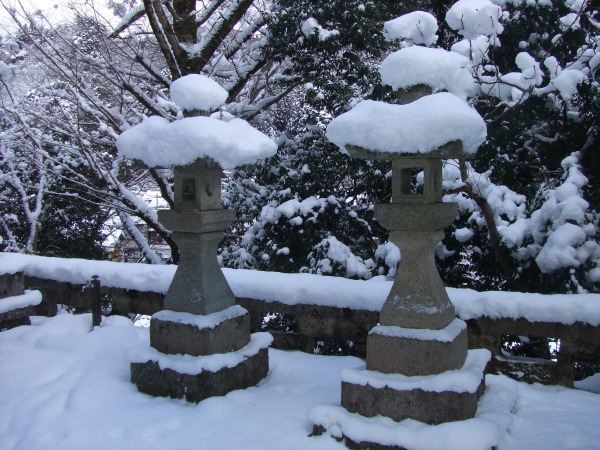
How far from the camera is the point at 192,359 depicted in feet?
11.3

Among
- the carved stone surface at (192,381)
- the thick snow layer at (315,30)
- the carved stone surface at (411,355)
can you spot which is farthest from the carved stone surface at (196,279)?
the thick snow layer at (315,30)

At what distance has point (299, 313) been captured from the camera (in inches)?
172

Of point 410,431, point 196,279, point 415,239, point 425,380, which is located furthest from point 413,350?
point 196,279

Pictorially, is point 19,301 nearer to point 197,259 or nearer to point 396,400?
point 197,259

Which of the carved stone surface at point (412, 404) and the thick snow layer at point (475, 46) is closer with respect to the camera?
the carved stone surface at point (412, 404)

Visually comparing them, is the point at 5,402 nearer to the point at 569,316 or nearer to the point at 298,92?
the point at 569,316

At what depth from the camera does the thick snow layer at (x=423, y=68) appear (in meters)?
2.97

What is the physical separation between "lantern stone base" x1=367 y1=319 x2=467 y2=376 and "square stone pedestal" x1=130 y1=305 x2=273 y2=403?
1.03 m

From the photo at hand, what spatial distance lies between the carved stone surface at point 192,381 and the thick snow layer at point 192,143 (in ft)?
4.81

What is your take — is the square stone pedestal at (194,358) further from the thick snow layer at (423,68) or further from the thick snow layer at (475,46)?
the thick snow layer at (475,46)

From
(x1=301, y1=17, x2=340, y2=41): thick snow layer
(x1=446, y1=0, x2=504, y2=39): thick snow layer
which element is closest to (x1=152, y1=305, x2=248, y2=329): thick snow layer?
(x1=446, y1=0, x2=504, y2=39): thick snow layer

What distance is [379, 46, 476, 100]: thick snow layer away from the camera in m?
2.97

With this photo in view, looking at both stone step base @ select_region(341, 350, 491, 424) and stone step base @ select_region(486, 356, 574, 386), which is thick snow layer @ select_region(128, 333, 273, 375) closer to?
stone step base @ select_region(341, 350, 491, 424)

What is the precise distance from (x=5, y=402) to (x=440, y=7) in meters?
7.45
